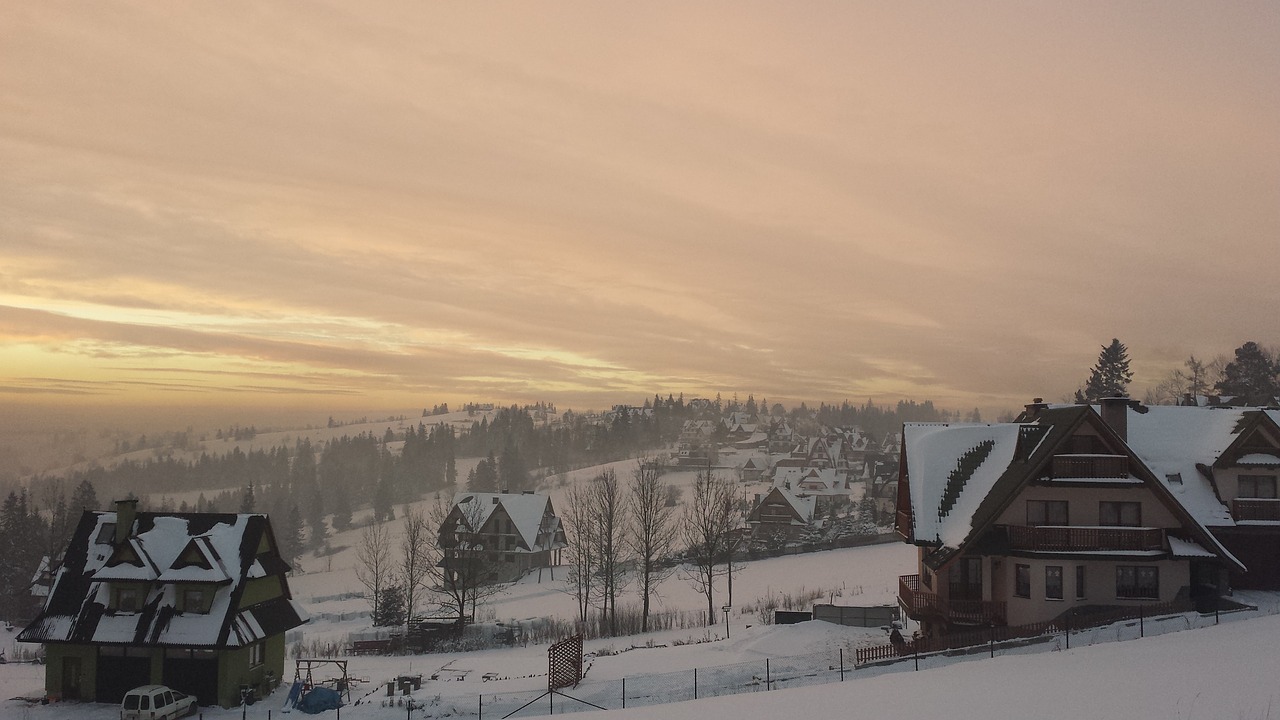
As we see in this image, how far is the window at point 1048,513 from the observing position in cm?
3512

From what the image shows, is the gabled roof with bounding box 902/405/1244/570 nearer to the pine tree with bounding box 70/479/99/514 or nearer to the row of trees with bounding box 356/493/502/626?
the row of trees with bounding box 356/493/502/626

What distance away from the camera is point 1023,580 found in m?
34.4

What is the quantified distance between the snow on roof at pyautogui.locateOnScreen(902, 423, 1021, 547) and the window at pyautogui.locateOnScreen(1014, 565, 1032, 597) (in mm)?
2592

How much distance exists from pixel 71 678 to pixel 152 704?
716cm

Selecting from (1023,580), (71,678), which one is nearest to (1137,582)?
(1023,580)

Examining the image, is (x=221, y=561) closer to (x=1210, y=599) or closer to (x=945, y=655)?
(x=945, y=655)

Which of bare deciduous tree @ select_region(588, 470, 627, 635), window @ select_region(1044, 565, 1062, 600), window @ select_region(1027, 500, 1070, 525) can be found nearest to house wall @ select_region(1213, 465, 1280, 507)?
window @ select_region(1027, 500, 1070, 525)

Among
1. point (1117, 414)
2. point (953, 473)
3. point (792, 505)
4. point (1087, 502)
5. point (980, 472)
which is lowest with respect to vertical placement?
point (792, 505)

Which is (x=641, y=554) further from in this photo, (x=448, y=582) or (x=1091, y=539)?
(x=1091, y=539)

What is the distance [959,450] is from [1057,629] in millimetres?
10624

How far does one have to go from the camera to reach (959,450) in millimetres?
40469

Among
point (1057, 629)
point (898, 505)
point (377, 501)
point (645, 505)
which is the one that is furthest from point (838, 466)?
point (1057, 629)

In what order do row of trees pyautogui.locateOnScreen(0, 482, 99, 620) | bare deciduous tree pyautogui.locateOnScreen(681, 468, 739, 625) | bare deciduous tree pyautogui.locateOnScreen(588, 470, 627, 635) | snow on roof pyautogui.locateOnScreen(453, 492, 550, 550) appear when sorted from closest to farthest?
bare deciduous tree pyautogui.locateOnScreen(588, 470, 627, 635), bare deciduous tree pyautogui.locateOnScreen(681, 468, 739, 625), row of trees pyautogui.locateOnScreen(0, 482, 99, 620), snow on roof pyautogui.locateOnScreen(453, 492, 550, 550)

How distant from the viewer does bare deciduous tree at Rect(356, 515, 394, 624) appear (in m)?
66.7
